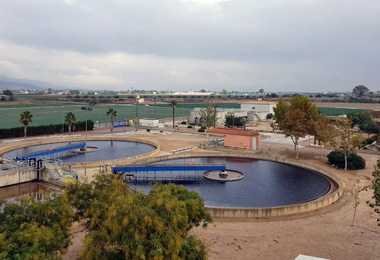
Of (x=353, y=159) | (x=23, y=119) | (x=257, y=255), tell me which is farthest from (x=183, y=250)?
(x=23, y=119)

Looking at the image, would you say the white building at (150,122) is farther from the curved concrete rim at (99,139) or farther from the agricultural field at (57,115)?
the agricultural field at (57,115)

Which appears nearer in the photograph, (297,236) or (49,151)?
(297,236)

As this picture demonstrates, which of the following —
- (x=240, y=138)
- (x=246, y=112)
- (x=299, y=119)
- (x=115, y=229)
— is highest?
(x=299, y=119)

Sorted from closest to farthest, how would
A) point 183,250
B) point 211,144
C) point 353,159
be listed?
point 183,250 < point 353,159 < point 211,144

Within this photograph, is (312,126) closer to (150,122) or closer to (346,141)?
(346,141)

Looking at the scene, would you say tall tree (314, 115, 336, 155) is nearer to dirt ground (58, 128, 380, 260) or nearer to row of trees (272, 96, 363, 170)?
row of trees (272, 96, 363, 170)

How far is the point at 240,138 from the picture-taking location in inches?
2051

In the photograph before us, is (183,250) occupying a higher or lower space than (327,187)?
higher

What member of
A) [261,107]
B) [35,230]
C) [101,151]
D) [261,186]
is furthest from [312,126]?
[261,107]

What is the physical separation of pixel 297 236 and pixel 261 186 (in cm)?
1205

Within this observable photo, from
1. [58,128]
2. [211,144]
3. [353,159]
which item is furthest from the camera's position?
[58,128]

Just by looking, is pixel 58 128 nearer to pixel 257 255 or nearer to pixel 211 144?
pixel 211 144

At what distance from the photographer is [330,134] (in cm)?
4244

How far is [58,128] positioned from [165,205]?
197ft
